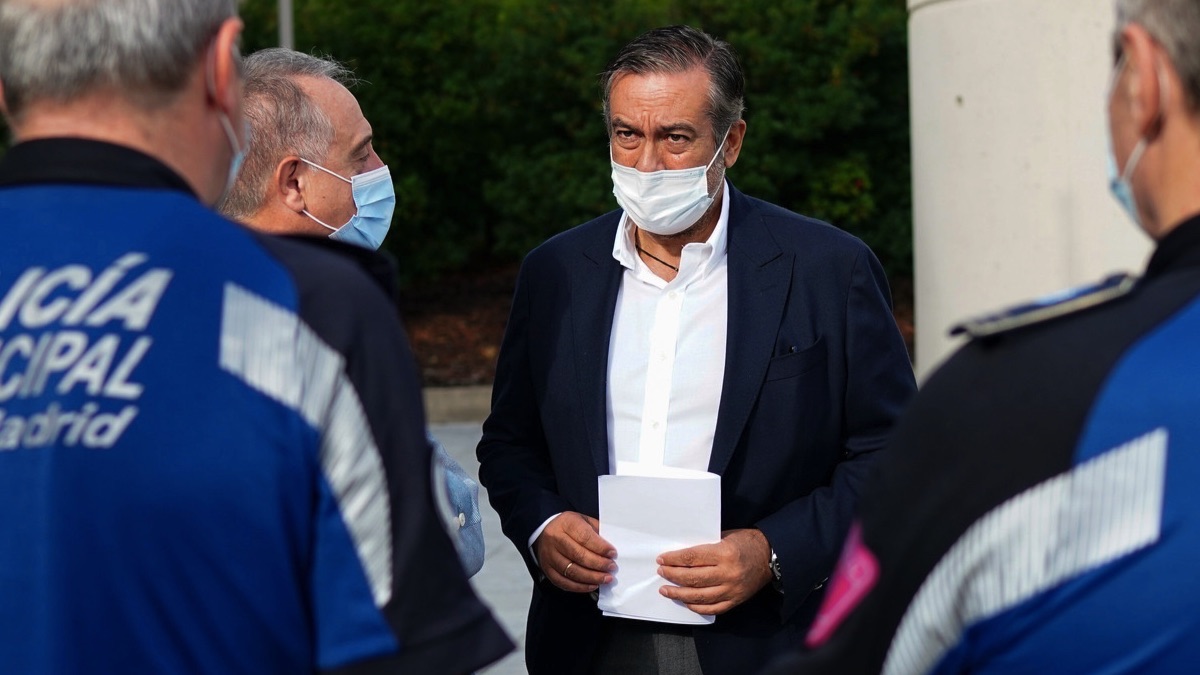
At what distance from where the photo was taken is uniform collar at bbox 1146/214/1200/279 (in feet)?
4.78

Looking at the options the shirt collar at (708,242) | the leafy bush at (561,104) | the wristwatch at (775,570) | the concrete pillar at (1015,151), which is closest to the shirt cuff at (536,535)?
the wristwatch at (775,570)

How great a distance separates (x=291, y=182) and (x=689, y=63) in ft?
3.41

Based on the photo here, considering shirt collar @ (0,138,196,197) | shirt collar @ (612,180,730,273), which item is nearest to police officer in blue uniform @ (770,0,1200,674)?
shirt collar @ (0,138,196,197)

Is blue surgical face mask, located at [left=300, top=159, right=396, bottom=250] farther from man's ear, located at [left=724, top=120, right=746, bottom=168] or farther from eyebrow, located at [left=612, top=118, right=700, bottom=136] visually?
man's ear, located at [left=724, top=120, right=746, bottom=168]

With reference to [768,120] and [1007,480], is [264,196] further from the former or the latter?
[768,120]

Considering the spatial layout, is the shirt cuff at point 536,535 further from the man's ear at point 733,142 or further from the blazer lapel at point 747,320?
the man's ear at point 733,142

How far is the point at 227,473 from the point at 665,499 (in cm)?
152

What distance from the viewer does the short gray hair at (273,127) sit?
2.77 m

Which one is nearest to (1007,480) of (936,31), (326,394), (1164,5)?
(1164,5)

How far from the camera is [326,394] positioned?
161cm

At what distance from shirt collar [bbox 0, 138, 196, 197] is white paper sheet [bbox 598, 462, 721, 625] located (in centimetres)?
151

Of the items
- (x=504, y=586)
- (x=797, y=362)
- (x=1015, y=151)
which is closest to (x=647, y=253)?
(x=797, y=362)

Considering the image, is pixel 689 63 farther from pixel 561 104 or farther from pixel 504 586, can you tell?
pixel 561 104

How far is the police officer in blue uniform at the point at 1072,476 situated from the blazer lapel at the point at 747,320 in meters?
1.53
